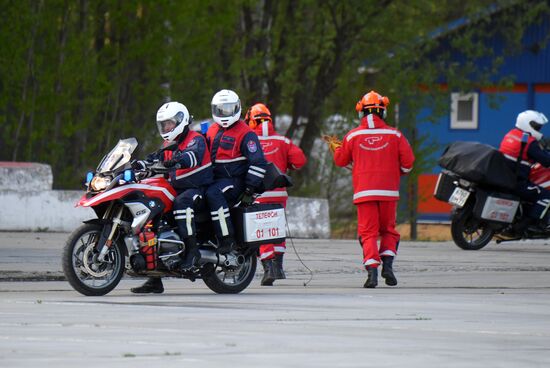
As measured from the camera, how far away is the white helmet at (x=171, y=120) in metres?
13.2

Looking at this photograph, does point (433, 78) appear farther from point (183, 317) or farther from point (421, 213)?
point (183, 317)

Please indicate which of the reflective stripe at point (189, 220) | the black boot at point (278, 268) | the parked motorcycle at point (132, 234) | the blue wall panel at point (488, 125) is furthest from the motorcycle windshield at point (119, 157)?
the blue wall panel at point (488, 125)

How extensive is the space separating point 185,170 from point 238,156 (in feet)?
1.85

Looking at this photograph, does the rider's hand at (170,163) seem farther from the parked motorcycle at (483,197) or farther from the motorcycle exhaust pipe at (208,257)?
the parked motorcycle at (483,197)

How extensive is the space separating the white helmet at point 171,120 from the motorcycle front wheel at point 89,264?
1.07 m

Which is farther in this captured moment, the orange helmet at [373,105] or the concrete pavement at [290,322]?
the orange helmet at [373,105]

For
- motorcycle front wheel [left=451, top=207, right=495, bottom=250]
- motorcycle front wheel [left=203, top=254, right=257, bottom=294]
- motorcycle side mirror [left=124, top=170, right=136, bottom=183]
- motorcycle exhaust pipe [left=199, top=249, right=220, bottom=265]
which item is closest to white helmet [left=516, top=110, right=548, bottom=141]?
motorcycle front wheel [left=451, top=207, right=495, bottom=250]

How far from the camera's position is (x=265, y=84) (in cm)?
3241

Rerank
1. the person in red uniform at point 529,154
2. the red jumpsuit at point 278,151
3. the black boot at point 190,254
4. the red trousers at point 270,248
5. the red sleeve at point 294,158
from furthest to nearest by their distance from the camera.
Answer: the person in red uniform at point 529,154 < the red sleeve at point 294,158 < the red jumpsuit at point 278,151 < the red trousers at point 270,248 < the black boot at point 190,254

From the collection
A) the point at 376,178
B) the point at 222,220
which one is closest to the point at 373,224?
the point at 376,178

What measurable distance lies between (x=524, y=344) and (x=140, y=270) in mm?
4230

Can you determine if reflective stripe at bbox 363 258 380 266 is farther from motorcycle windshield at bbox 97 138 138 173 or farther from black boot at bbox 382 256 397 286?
motorcycle windshield at bbox 97 138 138 173

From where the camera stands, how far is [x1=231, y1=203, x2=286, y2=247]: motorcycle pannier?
13.6 metres

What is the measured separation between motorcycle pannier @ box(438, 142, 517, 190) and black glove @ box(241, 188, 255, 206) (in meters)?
7.01
